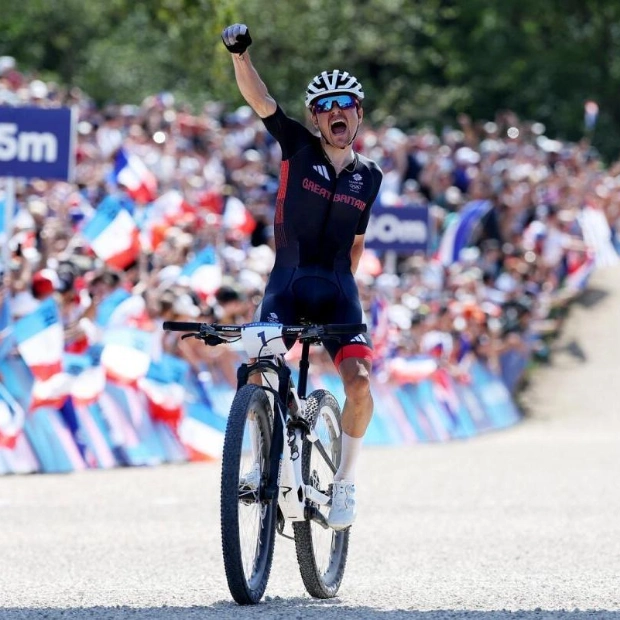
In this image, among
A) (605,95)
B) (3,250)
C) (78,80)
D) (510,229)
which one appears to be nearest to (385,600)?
(3,250)

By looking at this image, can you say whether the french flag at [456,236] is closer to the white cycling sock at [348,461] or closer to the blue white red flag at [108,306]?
the blue white red flag at [108,306]

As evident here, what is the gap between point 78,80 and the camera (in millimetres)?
41656

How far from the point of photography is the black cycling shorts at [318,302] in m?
7.53

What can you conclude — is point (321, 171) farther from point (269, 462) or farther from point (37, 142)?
point (37, 142)

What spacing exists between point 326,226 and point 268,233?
1251cm

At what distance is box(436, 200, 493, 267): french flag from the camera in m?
23.6

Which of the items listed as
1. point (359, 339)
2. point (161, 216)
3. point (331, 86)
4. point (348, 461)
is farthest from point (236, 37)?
point (161, 216)

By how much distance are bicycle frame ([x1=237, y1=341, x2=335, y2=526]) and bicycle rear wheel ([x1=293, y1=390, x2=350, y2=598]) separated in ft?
0.37

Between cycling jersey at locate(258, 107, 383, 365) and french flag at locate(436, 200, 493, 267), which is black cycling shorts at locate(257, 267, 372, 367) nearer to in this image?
cycling jersey at locate(258, 107, 383, 365)

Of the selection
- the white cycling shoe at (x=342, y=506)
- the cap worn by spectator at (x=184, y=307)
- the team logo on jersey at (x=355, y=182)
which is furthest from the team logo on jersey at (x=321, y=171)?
the cap worn by spectator at (x=184, y=307)

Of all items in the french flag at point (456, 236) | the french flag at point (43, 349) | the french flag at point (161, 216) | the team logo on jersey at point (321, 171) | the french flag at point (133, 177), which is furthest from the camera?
the french flag at point (456, 236)

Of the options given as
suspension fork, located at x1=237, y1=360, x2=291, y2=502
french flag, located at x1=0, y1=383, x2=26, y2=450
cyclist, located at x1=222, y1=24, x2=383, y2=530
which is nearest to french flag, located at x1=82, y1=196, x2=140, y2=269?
french flag, located at x1=0, y1=383, x2=26, y2=450

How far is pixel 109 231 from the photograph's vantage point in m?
15.9

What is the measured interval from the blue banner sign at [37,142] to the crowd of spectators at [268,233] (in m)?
0.66
